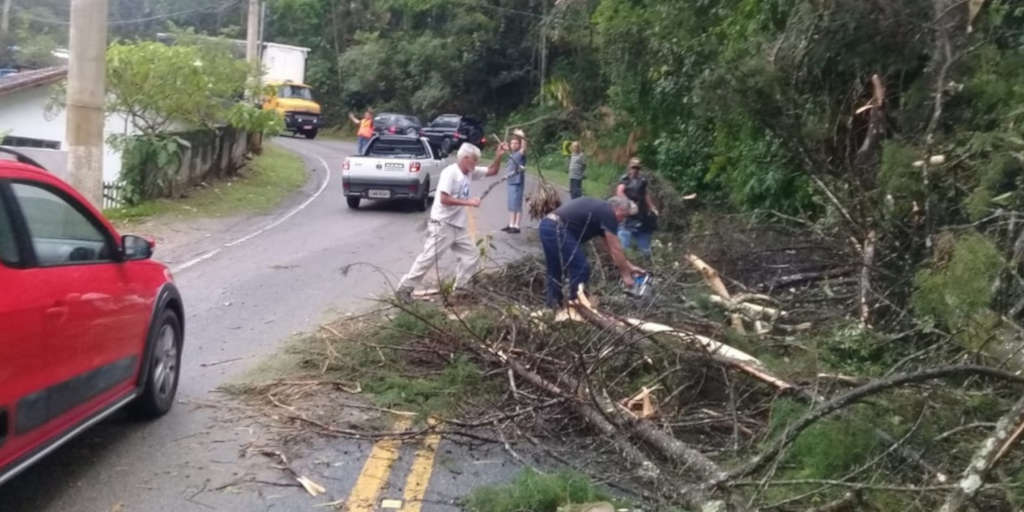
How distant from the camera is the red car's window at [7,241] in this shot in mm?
5250

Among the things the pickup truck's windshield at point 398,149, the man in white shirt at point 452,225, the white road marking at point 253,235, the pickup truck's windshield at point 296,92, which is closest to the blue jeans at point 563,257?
the man in white shirt at point 452,225

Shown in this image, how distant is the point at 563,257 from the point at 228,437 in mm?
3838

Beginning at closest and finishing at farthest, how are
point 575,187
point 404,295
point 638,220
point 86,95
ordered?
point 404,295 < point 638,220 < point 86,95 < point 575,187

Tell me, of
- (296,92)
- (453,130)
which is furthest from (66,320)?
(296,92)

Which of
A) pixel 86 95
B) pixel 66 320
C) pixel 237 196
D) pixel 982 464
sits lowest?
pixel 237 196

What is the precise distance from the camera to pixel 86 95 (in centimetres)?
1623

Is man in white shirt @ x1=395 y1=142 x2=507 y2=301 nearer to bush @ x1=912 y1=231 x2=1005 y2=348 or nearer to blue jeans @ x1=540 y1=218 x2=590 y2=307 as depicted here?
blue jeans @ x1=540 y1=218 x2=590 y2=307

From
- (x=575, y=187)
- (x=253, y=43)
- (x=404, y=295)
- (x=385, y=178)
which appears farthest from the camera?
(x=253, y=43)

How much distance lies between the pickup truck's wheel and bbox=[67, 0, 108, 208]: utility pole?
9.31 meters

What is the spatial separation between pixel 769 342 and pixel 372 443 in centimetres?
324

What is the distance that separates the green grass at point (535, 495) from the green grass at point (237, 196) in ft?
48.2

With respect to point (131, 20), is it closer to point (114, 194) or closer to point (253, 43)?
point (253, 43)

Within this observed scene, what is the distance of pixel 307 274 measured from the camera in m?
14.1

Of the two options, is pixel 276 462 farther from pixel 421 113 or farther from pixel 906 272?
pixel 421 113
